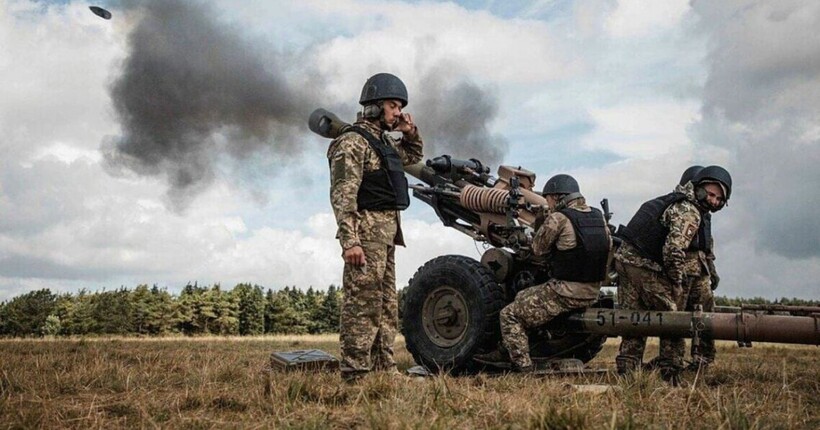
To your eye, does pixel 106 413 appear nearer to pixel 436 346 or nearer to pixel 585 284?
pixel 436 346

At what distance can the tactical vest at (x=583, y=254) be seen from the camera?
7.50 meters

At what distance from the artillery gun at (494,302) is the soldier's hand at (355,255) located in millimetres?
1550

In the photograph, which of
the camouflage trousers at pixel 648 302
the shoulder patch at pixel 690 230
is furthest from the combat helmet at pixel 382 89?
the camouflage trousers at pixel 648 302

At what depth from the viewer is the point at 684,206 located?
7.93m

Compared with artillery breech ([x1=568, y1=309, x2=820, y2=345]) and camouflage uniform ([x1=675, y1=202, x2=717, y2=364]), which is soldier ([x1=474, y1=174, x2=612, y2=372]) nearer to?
artillery breech ([x1=568, y1=309, x2=820, y2=345])

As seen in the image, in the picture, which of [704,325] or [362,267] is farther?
[704,325]

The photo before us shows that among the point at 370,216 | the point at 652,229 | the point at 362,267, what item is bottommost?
the point at 362,267

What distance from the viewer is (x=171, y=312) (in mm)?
58062

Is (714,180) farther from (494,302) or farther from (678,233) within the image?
(494,302)

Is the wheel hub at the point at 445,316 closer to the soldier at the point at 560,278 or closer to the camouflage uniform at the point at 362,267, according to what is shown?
the soldier at the point at 560,278

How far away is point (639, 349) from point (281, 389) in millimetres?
5004

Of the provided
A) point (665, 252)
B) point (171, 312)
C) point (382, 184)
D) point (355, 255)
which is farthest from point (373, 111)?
point (171, 312)

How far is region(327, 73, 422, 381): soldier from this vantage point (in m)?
6.13

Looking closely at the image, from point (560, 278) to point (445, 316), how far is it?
4.81ft
